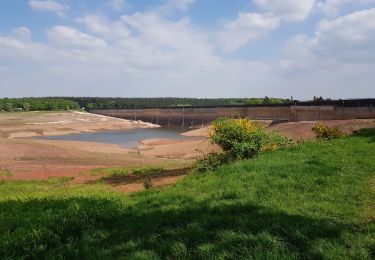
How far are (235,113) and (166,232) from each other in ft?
260

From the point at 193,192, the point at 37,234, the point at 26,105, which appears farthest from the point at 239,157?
the point at 26,105

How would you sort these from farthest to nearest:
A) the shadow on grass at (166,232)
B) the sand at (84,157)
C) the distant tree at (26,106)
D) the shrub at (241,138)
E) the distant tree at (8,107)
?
the distant tree at (26,106), the distant tree at (8,107), the sand at (84,157), the shrub at (241,138), the shadow on grass at (166,232)

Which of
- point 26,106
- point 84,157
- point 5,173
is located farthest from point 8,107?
point 5,173

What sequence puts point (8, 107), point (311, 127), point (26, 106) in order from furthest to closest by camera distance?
point (26, 106) → point (8, 107) → point (311, 127)

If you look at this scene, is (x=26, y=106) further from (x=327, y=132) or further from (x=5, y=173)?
(x=327, y=132)

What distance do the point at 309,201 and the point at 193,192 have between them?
2894 millimetres

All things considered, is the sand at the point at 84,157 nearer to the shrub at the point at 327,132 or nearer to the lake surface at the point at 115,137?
the shrub at the point at 327,132

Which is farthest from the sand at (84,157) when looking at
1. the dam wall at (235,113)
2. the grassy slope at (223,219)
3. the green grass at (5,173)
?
the dam wall at (235,113)

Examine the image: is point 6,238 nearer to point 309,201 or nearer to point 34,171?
point 309,201

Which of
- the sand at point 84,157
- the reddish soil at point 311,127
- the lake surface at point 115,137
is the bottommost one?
the lake surface at point 115,137

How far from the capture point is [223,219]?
672 centimetres

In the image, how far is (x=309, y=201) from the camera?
25.6 ft

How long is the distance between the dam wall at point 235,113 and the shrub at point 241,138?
14.7ft

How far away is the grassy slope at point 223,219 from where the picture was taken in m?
5.49
